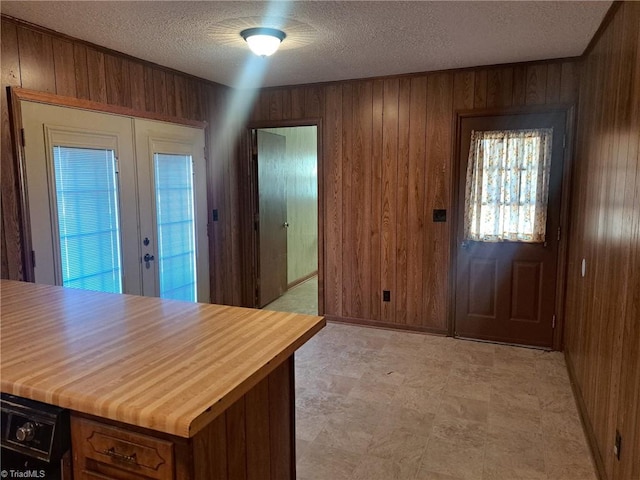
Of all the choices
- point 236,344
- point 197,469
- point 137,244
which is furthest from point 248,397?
point 137,244

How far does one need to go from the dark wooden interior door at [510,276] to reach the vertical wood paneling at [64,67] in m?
3.07

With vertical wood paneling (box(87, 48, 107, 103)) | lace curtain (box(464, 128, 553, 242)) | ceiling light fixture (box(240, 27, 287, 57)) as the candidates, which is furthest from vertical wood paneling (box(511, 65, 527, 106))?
vertical wood paneling (box(87, 48, 107, 103))

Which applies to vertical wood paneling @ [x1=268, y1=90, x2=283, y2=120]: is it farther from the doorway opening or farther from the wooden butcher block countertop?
the wooden butcher block countertop

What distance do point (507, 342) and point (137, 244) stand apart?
10.7 feet

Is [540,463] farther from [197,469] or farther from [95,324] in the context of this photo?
[95,324]

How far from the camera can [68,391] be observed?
1170mm

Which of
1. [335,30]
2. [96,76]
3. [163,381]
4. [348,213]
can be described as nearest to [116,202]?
[96,76]

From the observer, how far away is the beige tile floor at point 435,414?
2.28 m

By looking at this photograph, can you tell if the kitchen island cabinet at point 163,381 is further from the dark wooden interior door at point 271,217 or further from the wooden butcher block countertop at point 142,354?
the dark wooden interior door at point 271,217

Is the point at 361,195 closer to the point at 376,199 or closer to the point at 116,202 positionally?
the point at 376,199

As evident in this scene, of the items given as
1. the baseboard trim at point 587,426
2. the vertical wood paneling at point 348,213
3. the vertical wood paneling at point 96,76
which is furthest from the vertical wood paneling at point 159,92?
the baseboard trim at point 587,426

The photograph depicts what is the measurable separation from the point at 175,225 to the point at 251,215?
44.0 inches

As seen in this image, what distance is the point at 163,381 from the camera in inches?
47.9

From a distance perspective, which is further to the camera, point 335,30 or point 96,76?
point 96,76
